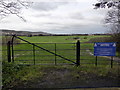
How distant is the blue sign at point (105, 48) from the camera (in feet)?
21.4

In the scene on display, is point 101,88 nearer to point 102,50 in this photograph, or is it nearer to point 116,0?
point 102,50

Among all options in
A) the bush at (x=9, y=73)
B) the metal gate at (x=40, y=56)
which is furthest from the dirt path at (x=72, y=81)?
the metal gate at (x=40, y=56)

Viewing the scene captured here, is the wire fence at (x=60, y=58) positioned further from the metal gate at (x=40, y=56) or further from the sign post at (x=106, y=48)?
the sign post at (x=106, y=48)

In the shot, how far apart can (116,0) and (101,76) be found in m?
5.10

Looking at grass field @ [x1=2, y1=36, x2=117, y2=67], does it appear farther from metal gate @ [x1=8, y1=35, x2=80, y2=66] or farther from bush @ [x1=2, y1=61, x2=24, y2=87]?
bush @ [x1=2, y1=61, x2=24, y2=87]

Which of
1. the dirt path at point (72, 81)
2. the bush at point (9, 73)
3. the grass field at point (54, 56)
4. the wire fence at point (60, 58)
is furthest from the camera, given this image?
the grass field at point (54, 56)

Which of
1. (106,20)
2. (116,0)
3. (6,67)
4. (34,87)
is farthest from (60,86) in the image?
(106,20)

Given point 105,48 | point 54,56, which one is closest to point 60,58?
point 54,56

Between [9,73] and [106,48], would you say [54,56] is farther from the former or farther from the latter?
[9,73]

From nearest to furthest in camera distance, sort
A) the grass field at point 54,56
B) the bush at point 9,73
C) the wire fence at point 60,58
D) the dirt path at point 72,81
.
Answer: the dirt path at point 72,81
the bush at point 9,73
the wire fence at point 60,58
the grass field at point 54,56

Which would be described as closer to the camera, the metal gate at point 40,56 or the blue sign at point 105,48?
the blue sign at point 105,48

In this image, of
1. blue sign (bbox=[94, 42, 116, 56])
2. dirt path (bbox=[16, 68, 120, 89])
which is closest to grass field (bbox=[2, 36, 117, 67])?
blue sign (bbox=[94, 42, 116, 56])

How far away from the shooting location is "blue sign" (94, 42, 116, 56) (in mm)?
6508

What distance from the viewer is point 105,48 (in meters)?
6.55
